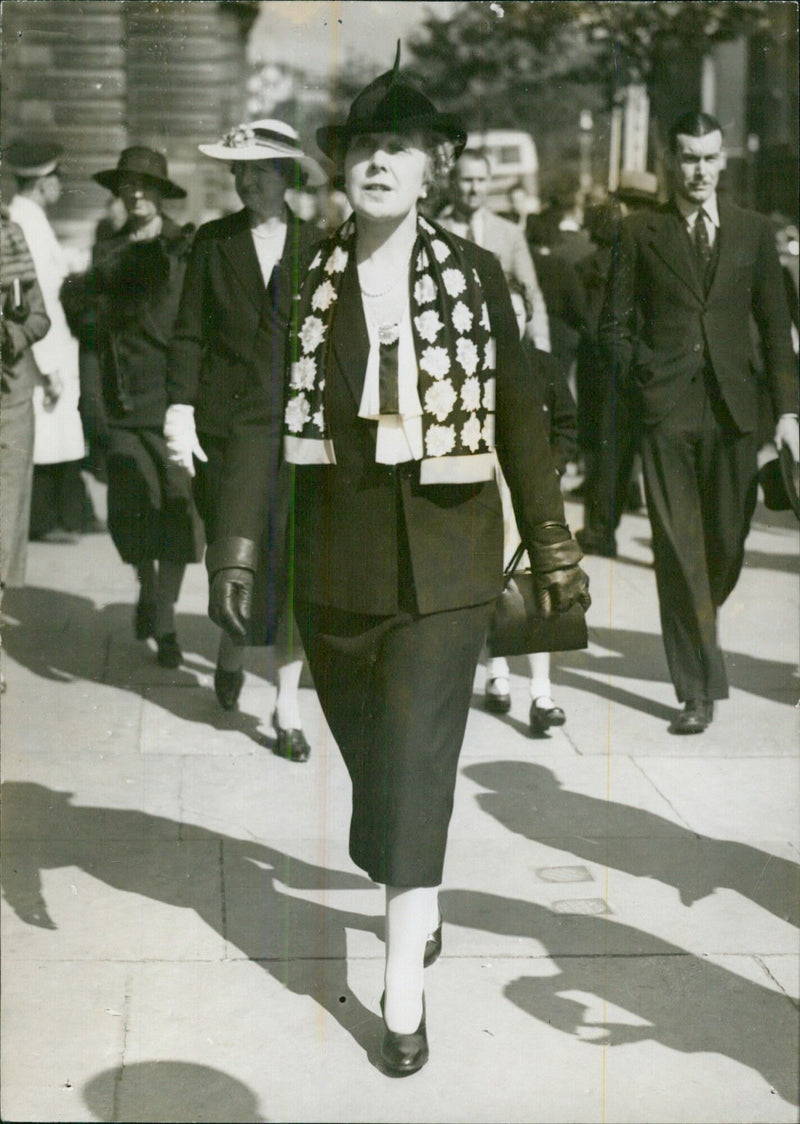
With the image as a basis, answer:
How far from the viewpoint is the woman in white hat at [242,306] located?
5.91 meters

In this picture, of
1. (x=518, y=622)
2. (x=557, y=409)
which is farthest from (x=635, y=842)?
(x=557, y=409)

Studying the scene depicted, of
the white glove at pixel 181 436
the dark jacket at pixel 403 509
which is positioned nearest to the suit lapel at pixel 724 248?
the white glove at pixel 181 436

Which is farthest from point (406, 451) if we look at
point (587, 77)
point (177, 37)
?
point (587, 77)

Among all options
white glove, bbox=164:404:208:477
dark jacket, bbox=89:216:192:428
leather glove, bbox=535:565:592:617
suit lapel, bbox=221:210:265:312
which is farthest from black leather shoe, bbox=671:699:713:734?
leather glove, bbox=535:565:592:617

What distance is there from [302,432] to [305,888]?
5.19ft

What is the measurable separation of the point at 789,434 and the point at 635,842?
5.63 ft

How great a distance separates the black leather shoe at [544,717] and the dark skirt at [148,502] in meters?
1.67

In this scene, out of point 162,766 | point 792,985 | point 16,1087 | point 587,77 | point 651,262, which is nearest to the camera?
point 16,1087

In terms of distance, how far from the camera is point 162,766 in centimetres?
605

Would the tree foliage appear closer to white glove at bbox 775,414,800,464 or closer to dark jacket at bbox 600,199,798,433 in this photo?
dark jacket at bbox 600,199,798,433

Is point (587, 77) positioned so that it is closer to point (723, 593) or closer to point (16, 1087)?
point (723, 593)

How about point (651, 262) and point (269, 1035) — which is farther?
point (651, 262)

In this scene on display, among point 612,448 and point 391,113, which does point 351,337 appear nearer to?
point 391,113

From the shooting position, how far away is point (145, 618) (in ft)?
25.4
